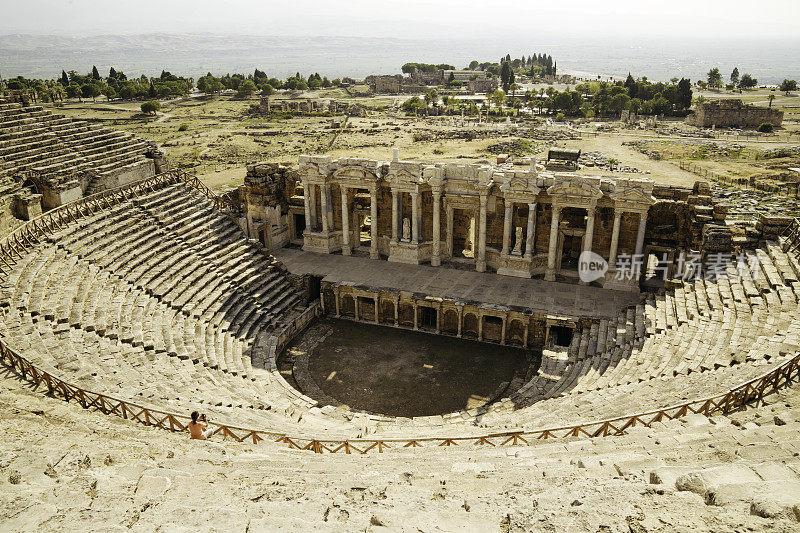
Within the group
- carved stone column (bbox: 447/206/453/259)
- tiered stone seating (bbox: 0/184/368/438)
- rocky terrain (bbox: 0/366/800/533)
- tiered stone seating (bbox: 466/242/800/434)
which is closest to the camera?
rocky terrain (bbox: 0/366/800/533)

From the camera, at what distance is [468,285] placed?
29.6 meters

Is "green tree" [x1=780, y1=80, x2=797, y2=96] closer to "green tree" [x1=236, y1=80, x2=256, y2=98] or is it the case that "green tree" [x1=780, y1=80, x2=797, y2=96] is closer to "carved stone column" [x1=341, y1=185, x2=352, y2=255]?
"green tree" [x1=236, y1=80, x2=256, y2=98]

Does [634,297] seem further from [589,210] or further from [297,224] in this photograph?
[297,224]

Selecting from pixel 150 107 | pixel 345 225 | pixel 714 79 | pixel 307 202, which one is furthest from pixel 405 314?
pixel 714 79

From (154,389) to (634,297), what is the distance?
22.0 meters

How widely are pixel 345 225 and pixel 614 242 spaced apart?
14.8 metres

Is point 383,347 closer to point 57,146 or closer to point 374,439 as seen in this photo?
point 374,439

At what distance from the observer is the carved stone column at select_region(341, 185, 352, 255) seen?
33.0 meters

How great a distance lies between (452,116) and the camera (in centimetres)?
11625

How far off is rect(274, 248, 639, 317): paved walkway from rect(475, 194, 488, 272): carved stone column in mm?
498

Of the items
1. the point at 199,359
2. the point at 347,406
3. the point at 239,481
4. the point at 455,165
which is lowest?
the point at 347,406

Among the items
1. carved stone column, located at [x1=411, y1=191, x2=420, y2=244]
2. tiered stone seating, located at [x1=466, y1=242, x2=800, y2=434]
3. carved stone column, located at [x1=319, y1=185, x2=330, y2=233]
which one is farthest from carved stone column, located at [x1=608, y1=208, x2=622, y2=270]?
carved stone column, located at [x1=319, y1=185, x2=330, y2=233]

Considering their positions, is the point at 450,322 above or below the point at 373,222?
below

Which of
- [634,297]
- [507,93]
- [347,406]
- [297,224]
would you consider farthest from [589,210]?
[507,93]
